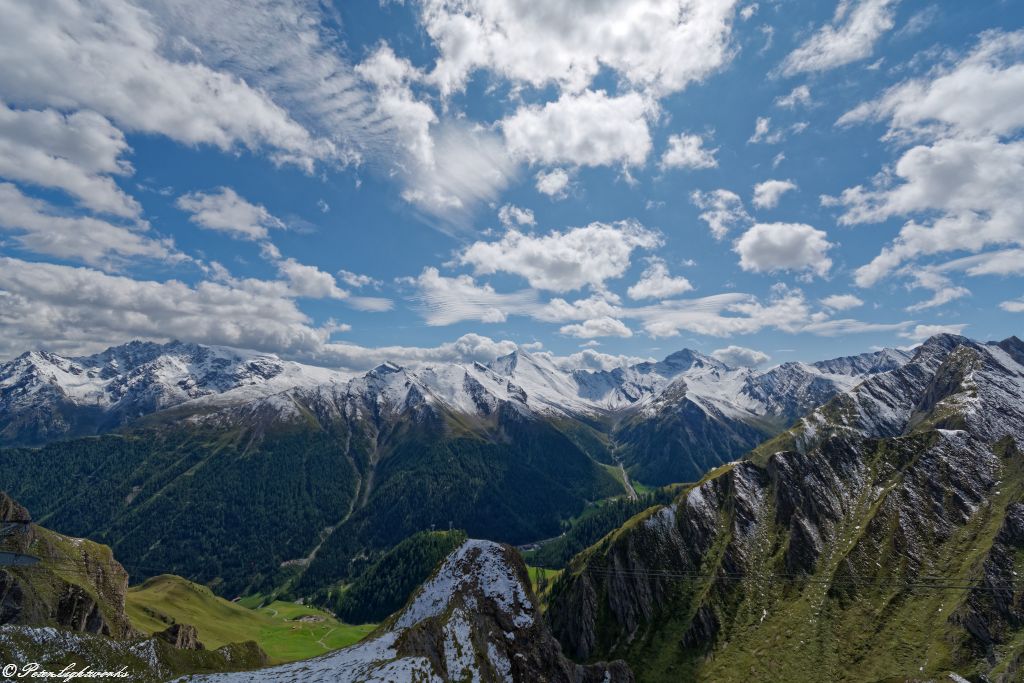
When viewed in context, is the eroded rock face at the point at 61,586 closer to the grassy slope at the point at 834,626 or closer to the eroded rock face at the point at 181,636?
the eroded rock face at the point at 181,636

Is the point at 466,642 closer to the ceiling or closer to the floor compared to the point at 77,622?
closer to the ceiling

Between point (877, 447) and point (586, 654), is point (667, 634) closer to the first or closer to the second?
point (586, 654)

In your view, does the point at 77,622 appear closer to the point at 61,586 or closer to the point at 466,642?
the point at 61,586

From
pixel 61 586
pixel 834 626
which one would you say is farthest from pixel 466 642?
pixel 834 626

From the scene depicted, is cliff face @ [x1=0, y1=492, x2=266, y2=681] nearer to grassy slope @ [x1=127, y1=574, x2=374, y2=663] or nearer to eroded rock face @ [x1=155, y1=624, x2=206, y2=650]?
eroded rock face @ [x1=155, y1=624, x2=206, y2=650]

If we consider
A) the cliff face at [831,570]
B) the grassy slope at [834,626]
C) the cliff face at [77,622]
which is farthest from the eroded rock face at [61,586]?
the grassy slope at [834,626]

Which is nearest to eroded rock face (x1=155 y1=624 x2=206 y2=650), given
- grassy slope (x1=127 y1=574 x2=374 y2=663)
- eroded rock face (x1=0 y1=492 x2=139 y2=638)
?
eroded rock face (x1=0 y1=492 x2=139 y2=638)
